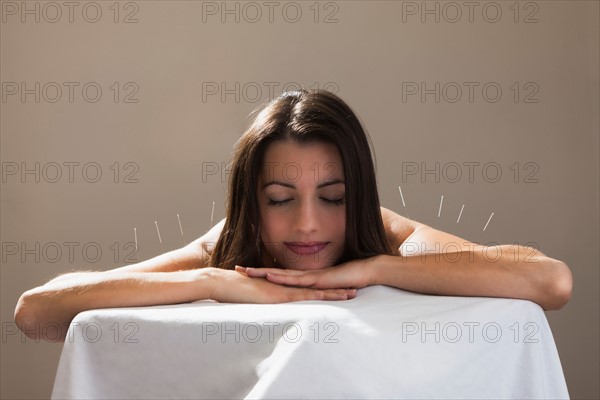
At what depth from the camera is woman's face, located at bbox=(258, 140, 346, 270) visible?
1.61 meters

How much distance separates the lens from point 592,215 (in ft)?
10.8

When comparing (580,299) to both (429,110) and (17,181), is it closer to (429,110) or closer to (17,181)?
(429,110)

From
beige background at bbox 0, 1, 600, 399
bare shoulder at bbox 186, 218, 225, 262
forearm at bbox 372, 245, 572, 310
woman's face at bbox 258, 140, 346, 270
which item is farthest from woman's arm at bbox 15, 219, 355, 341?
beige background at bbox 0, 1, 600, 399

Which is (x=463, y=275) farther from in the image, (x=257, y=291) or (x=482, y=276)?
(x=257, y=291)

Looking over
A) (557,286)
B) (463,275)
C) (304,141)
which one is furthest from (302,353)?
(304,141)

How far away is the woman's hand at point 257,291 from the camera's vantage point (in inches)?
54.4

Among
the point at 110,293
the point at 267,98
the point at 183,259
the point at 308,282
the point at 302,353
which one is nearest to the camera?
the point at 302,353

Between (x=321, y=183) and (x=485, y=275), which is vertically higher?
(x=321, y=183)

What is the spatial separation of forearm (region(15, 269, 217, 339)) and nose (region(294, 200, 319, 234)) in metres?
0.24

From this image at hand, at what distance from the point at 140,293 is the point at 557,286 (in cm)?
66

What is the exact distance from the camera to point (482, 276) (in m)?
1.39

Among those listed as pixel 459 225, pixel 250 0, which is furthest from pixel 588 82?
pixel 250 0

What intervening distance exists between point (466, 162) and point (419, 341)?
219cm

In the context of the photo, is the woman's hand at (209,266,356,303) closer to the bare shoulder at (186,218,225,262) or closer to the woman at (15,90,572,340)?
the woman at (15,90,572,340)
